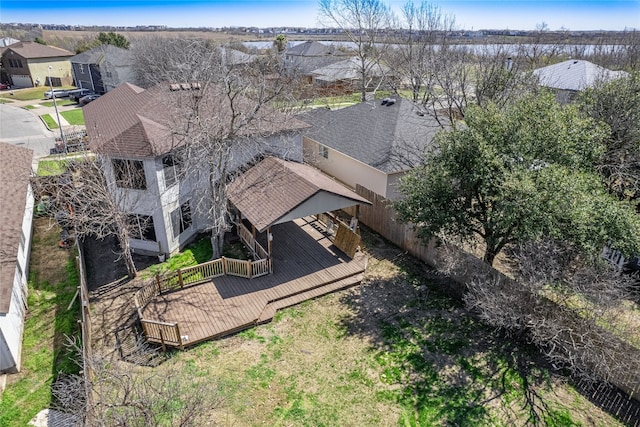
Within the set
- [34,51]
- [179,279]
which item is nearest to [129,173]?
[179,279]

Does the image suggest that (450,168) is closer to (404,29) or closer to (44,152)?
(44,152)

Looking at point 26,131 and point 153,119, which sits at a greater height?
point 153,119

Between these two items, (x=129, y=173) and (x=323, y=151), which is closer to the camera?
(x=129, y=173)

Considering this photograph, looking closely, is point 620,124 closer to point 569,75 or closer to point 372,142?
point 372,142

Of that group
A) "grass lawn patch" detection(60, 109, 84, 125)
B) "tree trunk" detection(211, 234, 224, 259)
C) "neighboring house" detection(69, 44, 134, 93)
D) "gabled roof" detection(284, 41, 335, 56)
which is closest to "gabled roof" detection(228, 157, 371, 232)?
"tree trunk" detection(211, 234, 224, 259)

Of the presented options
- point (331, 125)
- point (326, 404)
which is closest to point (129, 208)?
point (326, 404)

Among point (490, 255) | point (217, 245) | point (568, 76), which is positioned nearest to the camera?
point (490, 255)

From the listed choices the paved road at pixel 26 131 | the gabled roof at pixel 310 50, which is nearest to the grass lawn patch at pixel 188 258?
the paved road at pixel 26 131
